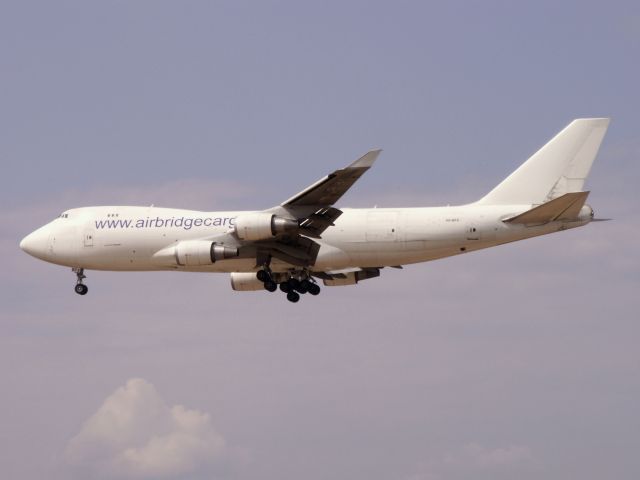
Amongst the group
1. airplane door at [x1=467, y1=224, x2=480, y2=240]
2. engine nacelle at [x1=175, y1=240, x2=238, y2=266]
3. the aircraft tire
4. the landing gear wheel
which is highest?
engine nacelle at [x1=175, y1=240, x2=238, y2=266]

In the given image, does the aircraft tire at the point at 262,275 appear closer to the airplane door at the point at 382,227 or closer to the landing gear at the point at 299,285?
the landing gear at the point at 299,285

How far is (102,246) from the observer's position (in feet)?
208

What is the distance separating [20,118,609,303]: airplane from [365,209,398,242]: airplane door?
0.04 m

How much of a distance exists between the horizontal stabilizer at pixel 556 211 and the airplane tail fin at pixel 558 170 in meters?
2.76

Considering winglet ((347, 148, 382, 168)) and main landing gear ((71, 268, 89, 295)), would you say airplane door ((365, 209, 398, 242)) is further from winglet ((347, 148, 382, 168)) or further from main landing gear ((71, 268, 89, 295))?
main landing gear ((71, 268, 89, 295))

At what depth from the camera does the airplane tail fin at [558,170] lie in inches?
2376

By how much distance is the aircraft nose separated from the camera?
65.8 m

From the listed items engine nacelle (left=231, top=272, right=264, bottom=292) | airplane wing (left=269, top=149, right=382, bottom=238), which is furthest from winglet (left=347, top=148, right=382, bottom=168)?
engine nacelle (left=231, top=272, right=264, bottom=292)

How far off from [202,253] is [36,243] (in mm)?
10391

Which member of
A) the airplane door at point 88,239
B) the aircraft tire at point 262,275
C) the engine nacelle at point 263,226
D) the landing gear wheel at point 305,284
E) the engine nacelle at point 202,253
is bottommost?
the landing gear wheel at point 305,284

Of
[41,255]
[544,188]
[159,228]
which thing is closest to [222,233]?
[159,228]

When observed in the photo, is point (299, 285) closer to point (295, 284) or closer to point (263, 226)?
point (295, 284)

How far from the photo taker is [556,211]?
5681 centimetres

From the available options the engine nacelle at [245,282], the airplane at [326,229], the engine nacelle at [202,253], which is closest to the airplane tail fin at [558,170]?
the airplane at [326,229]
